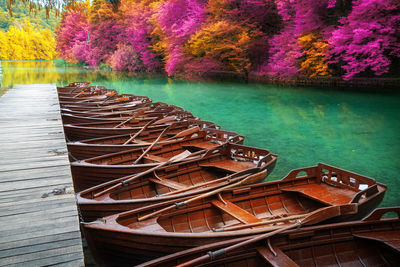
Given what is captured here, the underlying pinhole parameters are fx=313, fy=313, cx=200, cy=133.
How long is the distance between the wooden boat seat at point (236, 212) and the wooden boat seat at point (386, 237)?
109 cm

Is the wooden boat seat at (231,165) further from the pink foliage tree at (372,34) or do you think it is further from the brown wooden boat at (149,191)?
the pink foliage tree at (372,34)

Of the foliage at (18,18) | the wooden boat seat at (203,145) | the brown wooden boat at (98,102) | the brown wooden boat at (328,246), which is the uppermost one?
the foliage at (18,18)

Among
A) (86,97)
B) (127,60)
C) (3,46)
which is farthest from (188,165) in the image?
(3,46)

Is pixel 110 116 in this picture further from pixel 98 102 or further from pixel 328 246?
pixel 328 246

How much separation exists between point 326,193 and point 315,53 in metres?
18.3

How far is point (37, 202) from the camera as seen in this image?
10.2ft

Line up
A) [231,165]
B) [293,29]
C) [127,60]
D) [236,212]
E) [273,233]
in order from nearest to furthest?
Result: 1. [273,233]
2. [236,212]
3. [231,165]
4. [293,29]
5. [127,60]

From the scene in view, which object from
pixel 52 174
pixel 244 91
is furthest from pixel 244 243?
pixel 244 91

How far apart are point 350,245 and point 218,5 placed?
25587mm

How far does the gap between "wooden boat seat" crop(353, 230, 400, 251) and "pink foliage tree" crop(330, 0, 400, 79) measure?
16.2 m

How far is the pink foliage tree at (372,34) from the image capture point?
1661cm

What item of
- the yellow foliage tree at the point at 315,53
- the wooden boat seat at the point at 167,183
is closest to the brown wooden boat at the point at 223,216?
the wooden boat seat at the point at 167,183

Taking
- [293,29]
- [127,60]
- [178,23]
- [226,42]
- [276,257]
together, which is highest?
[178,23]

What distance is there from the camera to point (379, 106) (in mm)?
15539
